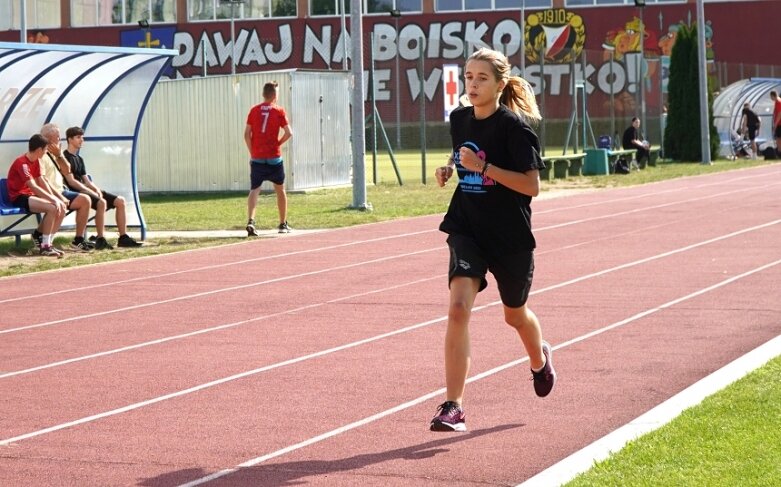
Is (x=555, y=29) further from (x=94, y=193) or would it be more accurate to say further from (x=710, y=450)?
(x=710, y=450)

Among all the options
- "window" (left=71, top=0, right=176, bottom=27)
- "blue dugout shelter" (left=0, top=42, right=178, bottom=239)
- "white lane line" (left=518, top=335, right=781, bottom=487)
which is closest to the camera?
"white lane line" (left=518, top=335, right=781, bottom=487)

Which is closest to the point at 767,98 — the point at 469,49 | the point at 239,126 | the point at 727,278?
the point at 469,49

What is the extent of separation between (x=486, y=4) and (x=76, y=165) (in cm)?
4591

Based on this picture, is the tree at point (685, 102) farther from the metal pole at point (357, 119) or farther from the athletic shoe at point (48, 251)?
the athletic shoe at point (48, 251)

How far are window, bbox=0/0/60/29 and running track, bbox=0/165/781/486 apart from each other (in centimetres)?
5264

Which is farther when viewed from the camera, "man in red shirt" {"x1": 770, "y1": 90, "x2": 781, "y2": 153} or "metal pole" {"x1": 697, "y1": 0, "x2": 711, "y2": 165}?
"man in red shirt" {"x1": 770, "y1": 90, "x2": 781, "y2": 153}

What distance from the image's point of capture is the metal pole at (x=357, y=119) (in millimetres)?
23484

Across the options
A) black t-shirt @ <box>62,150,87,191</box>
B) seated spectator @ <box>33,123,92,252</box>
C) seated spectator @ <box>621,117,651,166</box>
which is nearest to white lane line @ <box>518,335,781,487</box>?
seated spectator @ <box>33,123,92,252</box>

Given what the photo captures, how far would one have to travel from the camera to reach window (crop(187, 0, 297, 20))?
64750 mm

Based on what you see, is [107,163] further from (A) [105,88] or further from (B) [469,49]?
(B) [469,49]

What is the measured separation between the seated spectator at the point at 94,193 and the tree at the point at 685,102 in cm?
2740

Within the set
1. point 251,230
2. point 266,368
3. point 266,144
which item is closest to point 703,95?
point 266,144

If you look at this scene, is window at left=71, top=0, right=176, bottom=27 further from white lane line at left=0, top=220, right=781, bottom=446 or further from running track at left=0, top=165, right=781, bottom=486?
white lane line at left=0, top=220, right=781, bottom=446

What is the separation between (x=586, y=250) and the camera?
1652 cm
